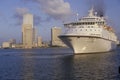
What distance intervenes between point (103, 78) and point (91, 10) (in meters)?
64.1

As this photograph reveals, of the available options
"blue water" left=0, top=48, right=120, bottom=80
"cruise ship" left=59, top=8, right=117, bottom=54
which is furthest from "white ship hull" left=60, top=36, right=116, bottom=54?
"blue water" left=0, top=48, right=120, bottom=80

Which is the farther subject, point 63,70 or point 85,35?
point 85,35

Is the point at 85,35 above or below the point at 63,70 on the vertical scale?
above

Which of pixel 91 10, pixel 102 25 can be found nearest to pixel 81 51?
pixel 102 25

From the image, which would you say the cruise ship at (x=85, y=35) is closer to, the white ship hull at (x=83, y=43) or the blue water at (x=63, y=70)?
the white ship hull at (x=83, y=43)

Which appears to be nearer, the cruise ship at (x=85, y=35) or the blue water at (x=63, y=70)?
the blue water at (x=63, y=70)

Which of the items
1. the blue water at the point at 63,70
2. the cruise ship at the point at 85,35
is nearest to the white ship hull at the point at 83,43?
the cruise ship at the point at 85,35

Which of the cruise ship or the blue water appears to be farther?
the cruise ship

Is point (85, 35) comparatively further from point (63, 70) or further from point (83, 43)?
point (63, 70)

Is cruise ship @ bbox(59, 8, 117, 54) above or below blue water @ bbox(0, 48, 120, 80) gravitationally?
above

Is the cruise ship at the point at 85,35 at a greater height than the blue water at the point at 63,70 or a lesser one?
greater

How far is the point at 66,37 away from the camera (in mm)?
78625

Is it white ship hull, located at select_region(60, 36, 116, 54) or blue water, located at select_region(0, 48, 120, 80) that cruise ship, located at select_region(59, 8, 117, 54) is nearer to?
white ship hull, located at select_region(60, 36, 116, 54)

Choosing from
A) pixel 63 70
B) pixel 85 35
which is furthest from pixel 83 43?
pixel 63 70
